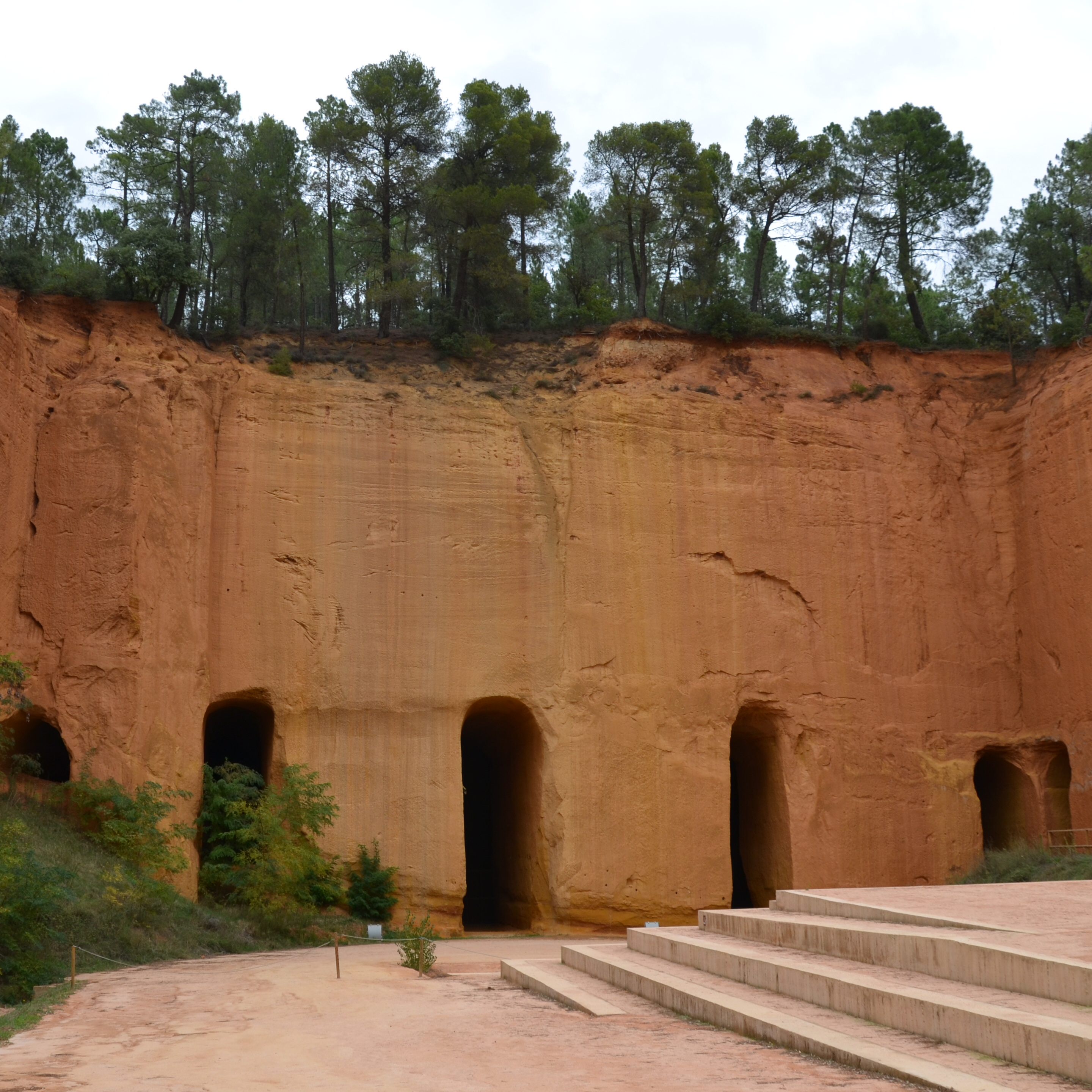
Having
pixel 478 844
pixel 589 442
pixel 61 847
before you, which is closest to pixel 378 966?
pixel 61 847

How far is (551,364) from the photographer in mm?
24141

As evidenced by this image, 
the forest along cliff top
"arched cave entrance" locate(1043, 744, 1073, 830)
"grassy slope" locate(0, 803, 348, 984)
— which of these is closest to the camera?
"grassy slope" locate(0, 803, 348, 984)

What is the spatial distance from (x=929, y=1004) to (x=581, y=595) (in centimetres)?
Answer: 1479

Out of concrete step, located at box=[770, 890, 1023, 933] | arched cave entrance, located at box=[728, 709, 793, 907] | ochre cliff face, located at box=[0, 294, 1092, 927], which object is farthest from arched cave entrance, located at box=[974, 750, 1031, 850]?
concrete step, located at box=[770, 890, 1023, 933]

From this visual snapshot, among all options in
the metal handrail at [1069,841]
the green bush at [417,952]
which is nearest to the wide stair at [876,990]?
the green bush at [417,952]

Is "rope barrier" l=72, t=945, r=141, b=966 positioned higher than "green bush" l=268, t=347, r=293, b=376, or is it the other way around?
"green bush" l=268, t=347, r=293, b=376

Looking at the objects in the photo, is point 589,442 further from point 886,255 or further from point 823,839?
point 886,255

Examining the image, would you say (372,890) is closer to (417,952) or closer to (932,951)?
(417,952)

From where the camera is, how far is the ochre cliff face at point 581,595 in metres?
19.3

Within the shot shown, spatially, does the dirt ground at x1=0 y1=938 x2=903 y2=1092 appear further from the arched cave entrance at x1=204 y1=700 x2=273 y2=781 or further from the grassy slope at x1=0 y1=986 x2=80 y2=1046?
the arched cave entrance at x1=204 y1=700 x2=273 y2=781

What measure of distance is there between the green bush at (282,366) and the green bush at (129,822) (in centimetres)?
818

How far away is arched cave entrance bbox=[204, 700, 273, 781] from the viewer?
2033cm

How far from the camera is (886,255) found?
100ft

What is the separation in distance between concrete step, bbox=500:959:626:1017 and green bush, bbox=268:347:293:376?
508 inches
